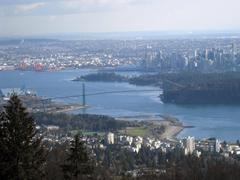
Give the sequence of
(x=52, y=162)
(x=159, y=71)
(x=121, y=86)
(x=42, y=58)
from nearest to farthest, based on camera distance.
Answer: (x=52, y=162), (x=121, y=86), (x=159, y=71), (x=42, y=58)

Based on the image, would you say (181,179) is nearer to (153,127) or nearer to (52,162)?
(52,162)

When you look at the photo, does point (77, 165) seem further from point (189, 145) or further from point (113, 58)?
point (113, 58)

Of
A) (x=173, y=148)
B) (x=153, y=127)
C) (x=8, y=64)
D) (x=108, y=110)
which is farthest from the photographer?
(x=8, y=64)

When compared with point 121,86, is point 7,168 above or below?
above

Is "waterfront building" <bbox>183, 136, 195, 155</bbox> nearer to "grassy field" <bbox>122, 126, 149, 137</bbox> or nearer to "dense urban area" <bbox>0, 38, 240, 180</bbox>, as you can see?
"dense urban area" <bbox>0, 38, 240, 180</bbox>

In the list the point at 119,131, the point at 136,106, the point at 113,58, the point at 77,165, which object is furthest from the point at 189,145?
the point at 113,58

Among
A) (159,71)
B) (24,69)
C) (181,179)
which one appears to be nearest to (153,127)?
(181,179)
